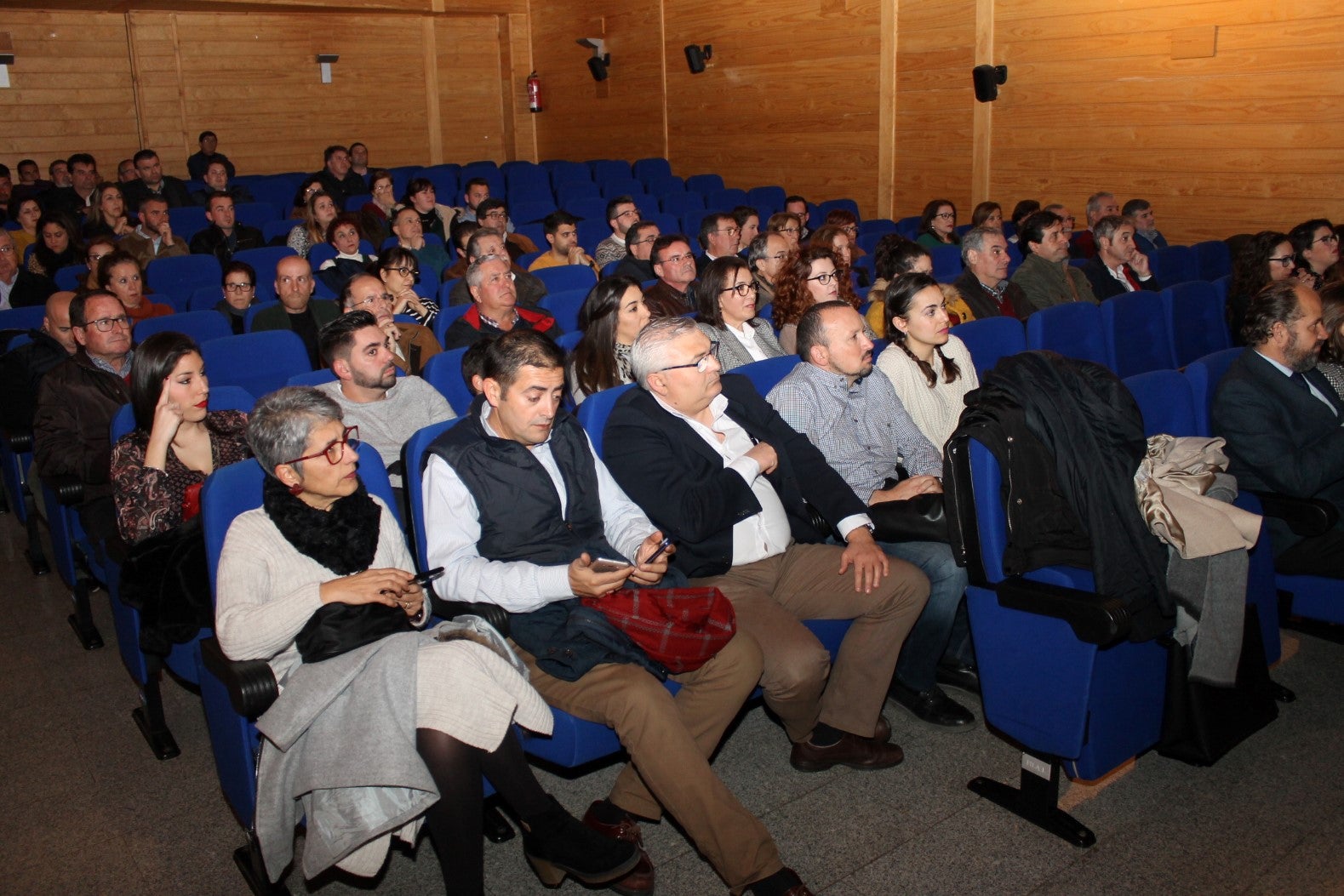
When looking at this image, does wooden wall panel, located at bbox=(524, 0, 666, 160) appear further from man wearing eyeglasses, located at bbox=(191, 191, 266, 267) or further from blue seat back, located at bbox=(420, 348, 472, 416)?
blue seat back, located at bbox=(420, 348, 472, 416)

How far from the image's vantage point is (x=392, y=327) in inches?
162

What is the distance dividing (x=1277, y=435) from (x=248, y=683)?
9.19 ft

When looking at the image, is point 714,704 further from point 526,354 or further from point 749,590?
point 526,354

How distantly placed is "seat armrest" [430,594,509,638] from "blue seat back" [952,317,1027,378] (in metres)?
2.08

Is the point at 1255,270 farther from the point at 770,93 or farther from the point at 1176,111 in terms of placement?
the point at 770,93

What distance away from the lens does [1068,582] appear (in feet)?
7.76

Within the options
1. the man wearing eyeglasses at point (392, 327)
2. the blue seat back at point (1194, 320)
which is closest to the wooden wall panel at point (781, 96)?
the blue seat back at point (1194, 320)

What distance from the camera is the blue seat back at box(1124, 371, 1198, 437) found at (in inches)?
117

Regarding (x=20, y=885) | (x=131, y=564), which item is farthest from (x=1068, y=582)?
(x=20, y=885)

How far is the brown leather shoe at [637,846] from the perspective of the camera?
223 centimetres

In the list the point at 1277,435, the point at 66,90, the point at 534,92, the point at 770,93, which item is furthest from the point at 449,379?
the point at 534,92

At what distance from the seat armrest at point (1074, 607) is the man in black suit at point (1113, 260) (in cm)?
360

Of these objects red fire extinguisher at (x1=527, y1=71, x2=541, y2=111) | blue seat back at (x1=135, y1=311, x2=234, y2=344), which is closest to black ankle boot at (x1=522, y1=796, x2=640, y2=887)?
blue seat back at (x1=135, y1=311, x2=234, y2=344)

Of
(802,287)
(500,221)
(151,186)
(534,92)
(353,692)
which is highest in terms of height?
(534,92)
